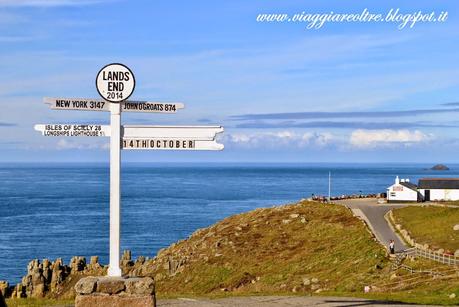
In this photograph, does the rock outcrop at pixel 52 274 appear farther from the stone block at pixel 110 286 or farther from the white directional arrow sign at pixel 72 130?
the stone block at pixel 110 286

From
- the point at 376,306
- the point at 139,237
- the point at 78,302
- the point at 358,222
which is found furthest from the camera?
the point at 139,237

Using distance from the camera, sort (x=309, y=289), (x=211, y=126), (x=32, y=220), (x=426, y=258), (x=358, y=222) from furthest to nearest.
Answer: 1. (x=32, y=220)
2. (x=358, y=222)
3. (x=426, y=258)
4. (x=309, y=289)
5. (x=211, y=126)

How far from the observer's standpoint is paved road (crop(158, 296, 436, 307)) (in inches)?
766

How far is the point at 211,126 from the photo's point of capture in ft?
48.3

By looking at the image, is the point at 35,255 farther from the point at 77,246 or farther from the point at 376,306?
the point at 376,306

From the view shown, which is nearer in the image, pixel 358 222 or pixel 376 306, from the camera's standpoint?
pixel 376 306

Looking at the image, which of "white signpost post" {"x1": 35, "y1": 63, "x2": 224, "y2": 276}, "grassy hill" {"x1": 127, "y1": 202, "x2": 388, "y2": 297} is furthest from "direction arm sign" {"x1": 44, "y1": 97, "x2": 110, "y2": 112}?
"grassy hill" {"x1": 127, "y1": 202, "x2": 388, "y2": 297}

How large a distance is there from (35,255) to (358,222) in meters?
41.6

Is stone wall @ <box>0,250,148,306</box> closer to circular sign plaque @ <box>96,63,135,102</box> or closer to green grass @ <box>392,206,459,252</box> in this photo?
green grass @ <box>392,206,459,252</box>

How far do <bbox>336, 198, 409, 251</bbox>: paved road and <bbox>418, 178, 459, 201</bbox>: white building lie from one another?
5.36 m

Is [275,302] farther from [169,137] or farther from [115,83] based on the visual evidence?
[115,83]

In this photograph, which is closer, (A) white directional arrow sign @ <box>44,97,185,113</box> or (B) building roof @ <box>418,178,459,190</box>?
(A) white directional arrow sign @ <box>44,97,185,113</box>

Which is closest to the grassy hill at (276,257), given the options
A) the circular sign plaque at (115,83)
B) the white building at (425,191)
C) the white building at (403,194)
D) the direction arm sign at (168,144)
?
the white building at (403,194)

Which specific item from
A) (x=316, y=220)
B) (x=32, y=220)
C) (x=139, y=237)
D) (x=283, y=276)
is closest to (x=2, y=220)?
(x=32, y=220)
